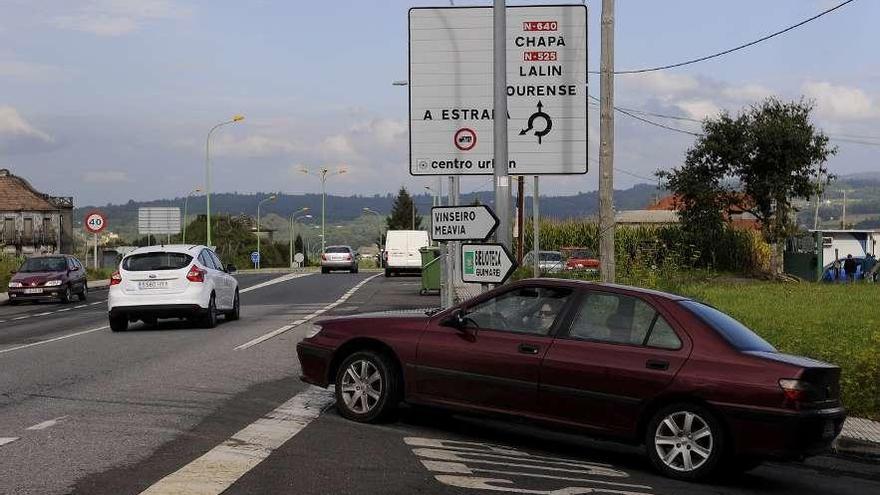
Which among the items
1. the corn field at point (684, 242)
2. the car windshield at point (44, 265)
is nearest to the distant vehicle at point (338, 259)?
the corn field at point (684, 242)

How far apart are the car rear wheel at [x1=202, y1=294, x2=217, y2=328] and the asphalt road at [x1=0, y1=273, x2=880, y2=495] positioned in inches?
263

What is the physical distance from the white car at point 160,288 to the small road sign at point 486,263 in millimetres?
8416

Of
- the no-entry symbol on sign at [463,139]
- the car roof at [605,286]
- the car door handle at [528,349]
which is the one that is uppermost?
the no-entry symbol on sign at [463,139]

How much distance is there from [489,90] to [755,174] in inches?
1276

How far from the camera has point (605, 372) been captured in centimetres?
846

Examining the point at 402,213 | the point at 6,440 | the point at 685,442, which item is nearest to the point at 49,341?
the point at 6,440

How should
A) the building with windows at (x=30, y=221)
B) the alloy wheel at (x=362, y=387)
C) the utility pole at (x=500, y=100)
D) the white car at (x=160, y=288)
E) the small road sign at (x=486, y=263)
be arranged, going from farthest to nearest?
the building with windows at (x=30, y=221) < the white car at (x=160, y=288) < the utility pole at (x=500, y=100) < the small road sign at (x=486, y=263) < the alloy wheel at (x=362, y=387)

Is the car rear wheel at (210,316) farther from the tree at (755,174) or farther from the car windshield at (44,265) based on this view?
the tree at (755,174)

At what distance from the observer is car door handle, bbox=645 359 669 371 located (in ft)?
27.1

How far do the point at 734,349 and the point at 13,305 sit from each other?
31.7 m

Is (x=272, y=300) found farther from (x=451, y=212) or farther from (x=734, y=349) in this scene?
(x=734, y=349)

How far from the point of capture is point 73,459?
7820 millimetres

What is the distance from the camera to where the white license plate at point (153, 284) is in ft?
67.7

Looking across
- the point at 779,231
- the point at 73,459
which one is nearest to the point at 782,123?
the point at 779,231
